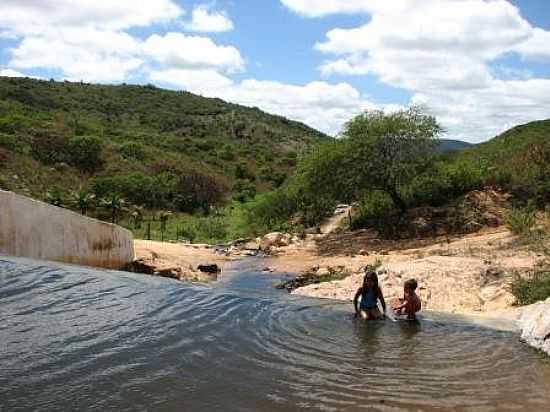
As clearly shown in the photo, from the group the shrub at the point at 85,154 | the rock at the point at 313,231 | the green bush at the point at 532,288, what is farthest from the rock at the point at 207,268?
the shrub at the point at 85,154

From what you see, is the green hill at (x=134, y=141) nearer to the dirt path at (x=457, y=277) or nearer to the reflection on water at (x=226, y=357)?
the dirt path at (x=457, y=277)

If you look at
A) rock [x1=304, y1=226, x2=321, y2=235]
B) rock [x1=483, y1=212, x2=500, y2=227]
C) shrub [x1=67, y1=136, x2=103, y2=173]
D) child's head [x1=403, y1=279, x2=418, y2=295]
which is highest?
shrub [x1=67, y1=136, x2=103, y2=173]

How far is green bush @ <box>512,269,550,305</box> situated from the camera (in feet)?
44.6

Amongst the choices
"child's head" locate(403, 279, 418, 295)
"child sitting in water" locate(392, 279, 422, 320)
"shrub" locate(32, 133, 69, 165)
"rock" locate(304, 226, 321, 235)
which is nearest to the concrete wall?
"child sitting in water" locate(392, 279, 422, 320)

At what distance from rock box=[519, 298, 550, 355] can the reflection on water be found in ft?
0.72

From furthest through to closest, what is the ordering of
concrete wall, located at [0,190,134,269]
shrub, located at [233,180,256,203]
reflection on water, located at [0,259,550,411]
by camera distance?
1. shrub, located at [233,180,256,203]
2. concrete wall, located at [0,190,134,269]
3. reflection on water, located at [0,259,550,411]

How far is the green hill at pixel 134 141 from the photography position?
194 feet

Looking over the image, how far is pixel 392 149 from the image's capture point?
33094 millimetres

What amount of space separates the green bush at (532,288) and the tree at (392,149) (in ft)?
59.7

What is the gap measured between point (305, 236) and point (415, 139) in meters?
8.80

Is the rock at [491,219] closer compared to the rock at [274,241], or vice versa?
the rock at [491,219]

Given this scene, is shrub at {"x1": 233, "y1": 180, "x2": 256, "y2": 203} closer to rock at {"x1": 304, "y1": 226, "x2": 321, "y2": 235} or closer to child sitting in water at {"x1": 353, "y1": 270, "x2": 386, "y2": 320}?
rock at {"x1": 304, "y1": 226, "x2": 321, "y2": 235}

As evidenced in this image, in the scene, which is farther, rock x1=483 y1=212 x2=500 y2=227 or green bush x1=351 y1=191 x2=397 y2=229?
green bush x1=351 y1=191 x2=397 y2=229

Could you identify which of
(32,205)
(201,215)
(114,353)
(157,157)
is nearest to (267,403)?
(114,353)
